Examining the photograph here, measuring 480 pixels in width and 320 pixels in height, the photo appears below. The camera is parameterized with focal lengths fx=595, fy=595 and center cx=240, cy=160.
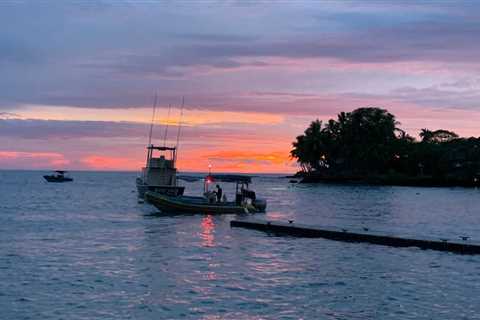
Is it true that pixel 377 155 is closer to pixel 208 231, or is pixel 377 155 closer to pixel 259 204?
pixel 259 204

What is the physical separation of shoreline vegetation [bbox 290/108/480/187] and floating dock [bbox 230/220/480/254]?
320ft

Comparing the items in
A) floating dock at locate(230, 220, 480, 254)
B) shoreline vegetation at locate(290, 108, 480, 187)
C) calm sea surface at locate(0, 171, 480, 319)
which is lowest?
calm sea surface at locate(0, 171, 480, 319)

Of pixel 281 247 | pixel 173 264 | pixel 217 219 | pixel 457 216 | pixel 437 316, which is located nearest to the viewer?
pixel 437 316

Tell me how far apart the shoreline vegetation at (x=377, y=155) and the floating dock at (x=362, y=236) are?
97654 millimetres

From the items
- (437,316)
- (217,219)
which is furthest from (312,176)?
(437,316)

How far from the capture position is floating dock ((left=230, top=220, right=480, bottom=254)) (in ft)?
88.3

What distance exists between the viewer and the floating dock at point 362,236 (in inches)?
1059

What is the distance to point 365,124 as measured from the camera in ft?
426

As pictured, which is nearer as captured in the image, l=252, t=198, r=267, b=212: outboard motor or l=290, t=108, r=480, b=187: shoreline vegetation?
l=252, t=198, r=267, b=212: outboard motor

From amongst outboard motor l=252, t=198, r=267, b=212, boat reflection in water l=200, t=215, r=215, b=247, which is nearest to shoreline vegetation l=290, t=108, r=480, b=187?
outboard motor l=252, t=198, r=267, b=212

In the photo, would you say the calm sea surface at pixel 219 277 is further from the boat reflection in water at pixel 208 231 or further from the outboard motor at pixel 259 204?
the outboard motor at pixel 259 204

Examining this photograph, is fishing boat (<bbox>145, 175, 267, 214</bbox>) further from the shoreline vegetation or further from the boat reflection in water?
the shoreline vegetation

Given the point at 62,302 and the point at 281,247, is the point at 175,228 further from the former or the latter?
the point at 62,302

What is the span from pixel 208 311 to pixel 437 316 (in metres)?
6.23
